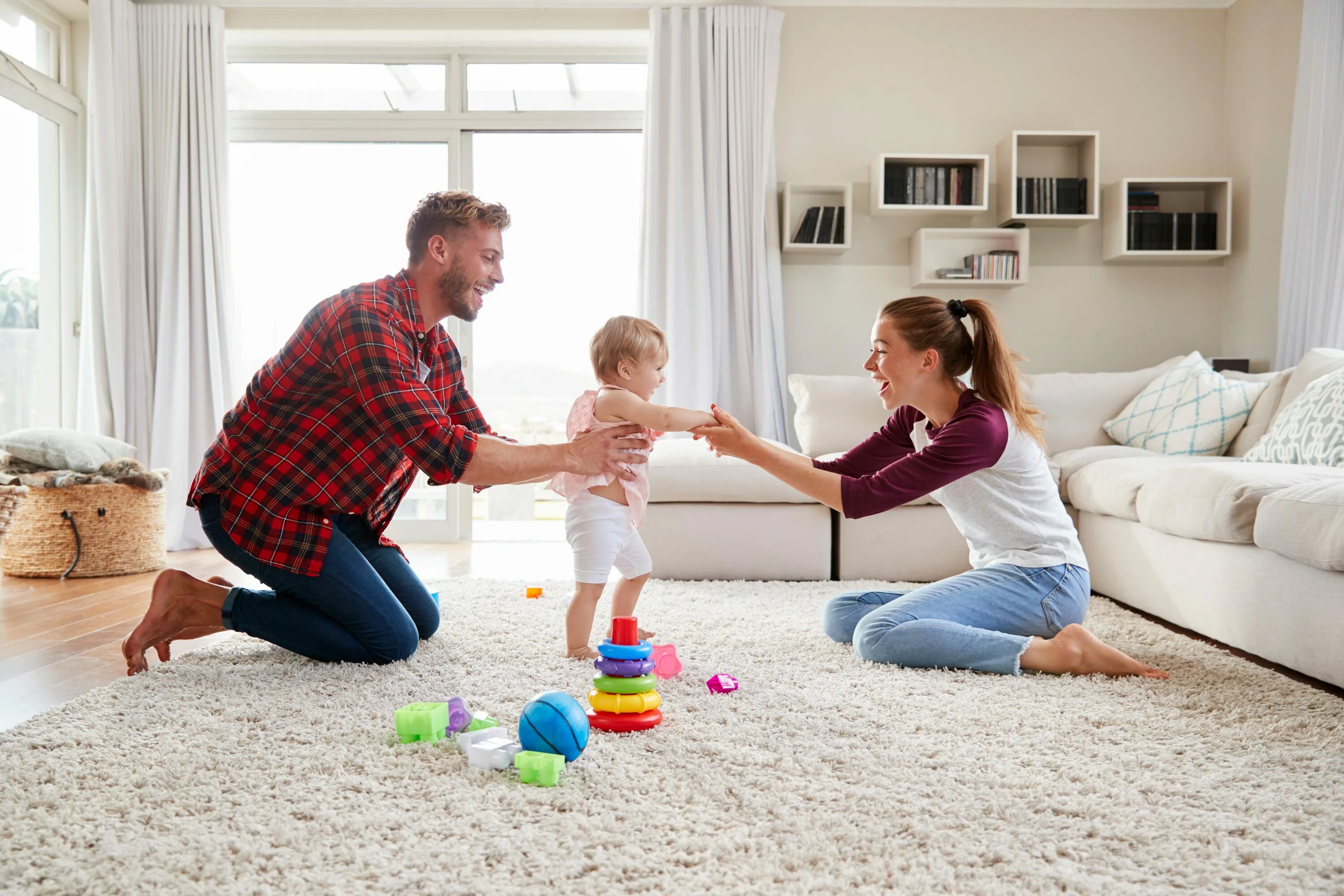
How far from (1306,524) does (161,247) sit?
15.0 feet

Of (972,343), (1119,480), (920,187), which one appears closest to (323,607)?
(972,343)

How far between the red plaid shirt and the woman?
2.15 ft

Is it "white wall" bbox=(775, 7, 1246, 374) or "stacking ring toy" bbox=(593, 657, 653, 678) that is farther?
"white wall" bbox=(775, 7, 1246, 374)

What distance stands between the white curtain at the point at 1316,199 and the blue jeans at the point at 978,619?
2.33 metres

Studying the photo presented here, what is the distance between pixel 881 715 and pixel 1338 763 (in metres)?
0.70

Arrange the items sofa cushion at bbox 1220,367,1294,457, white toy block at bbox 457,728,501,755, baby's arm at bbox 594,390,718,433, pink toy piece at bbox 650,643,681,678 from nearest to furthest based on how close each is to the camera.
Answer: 1. white toy block at bbox 457,728,501,755
2. pink toy piece at bbox 650,643,681,678
3. baby's arm at bbox 594,390,718,433
4. sofa cushion at bbox 1220,367,1294,457

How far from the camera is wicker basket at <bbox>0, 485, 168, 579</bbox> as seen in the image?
11.3 ft

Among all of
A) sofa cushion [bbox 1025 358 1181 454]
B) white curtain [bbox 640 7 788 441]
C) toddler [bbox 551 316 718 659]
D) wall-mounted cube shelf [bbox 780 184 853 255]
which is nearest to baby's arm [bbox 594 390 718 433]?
toddler [bbox 551 316 718 659]

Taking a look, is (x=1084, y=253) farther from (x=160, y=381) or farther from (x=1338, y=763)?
(x=160, y=381)

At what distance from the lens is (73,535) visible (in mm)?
3455

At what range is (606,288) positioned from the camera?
487cm

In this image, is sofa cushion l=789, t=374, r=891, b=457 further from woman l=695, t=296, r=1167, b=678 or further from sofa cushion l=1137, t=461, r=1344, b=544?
woman l=695, t=296, r=1167, b=678

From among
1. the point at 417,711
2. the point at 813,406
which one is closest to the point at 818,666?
the point at 417,711

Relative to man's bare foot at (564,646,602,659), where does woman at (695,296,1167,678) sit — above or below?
above
